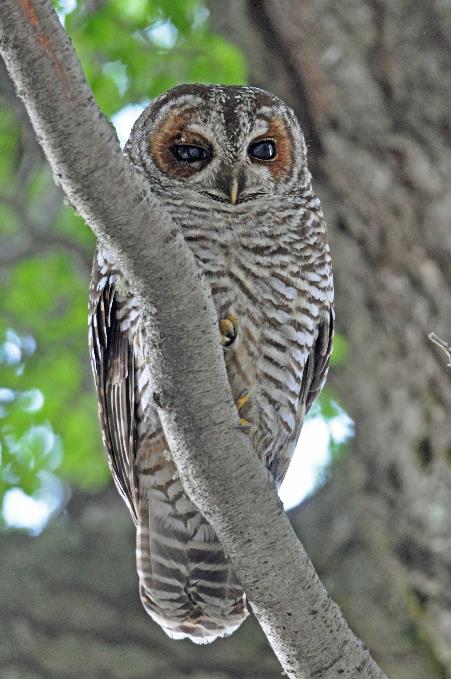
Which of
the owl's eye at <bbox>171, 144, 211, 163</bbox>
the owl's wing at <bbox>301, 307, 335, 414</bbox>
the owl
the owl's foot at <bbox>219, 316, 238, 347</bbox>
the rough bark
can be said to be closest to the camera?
the owl's foot at <bbox>219, 316, 238, 347</bbox>

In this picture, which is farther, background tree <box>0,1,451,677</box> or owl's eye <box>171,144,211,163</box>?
background tree <box>0,1,451,677</box>

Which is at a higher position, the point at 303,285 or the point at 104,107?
the point at 104,107

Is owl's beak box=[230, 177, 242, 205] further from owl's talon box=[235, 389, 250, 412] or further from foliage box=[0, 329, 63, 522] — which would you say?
foliage box=[0, 329, 63, 522]

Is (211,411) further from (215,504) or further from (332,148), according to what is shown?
(332,148)

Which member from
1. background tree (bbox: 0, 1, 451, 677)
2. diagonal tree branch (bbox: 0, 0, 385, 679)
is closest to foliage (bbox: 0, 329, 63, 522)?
background tree (bbox: 0, 1, 451, 677)

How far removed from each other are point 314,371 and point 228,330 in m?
0.59

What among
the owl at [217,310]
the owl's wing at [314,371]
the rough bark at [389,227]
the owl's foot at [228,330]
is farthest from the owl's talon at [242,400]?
the rough bark at [389,227]

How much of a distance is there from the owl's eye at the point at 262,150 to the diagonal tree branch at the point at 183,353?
1327mm

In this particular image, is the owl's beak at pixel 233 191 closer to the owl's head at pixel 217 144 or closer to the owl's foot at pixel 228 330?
the owl's head at pixel 217 144

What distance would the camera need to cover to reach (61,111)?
190 cm

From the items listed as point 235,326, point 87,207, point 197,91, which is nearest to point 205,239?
point 235,326

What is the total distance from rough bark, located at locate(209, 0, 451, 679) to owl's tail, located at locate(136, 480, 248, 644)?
119 centimetres

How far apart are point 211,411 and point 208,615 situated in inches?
50.1

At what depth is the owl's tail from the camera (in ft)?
11.1
